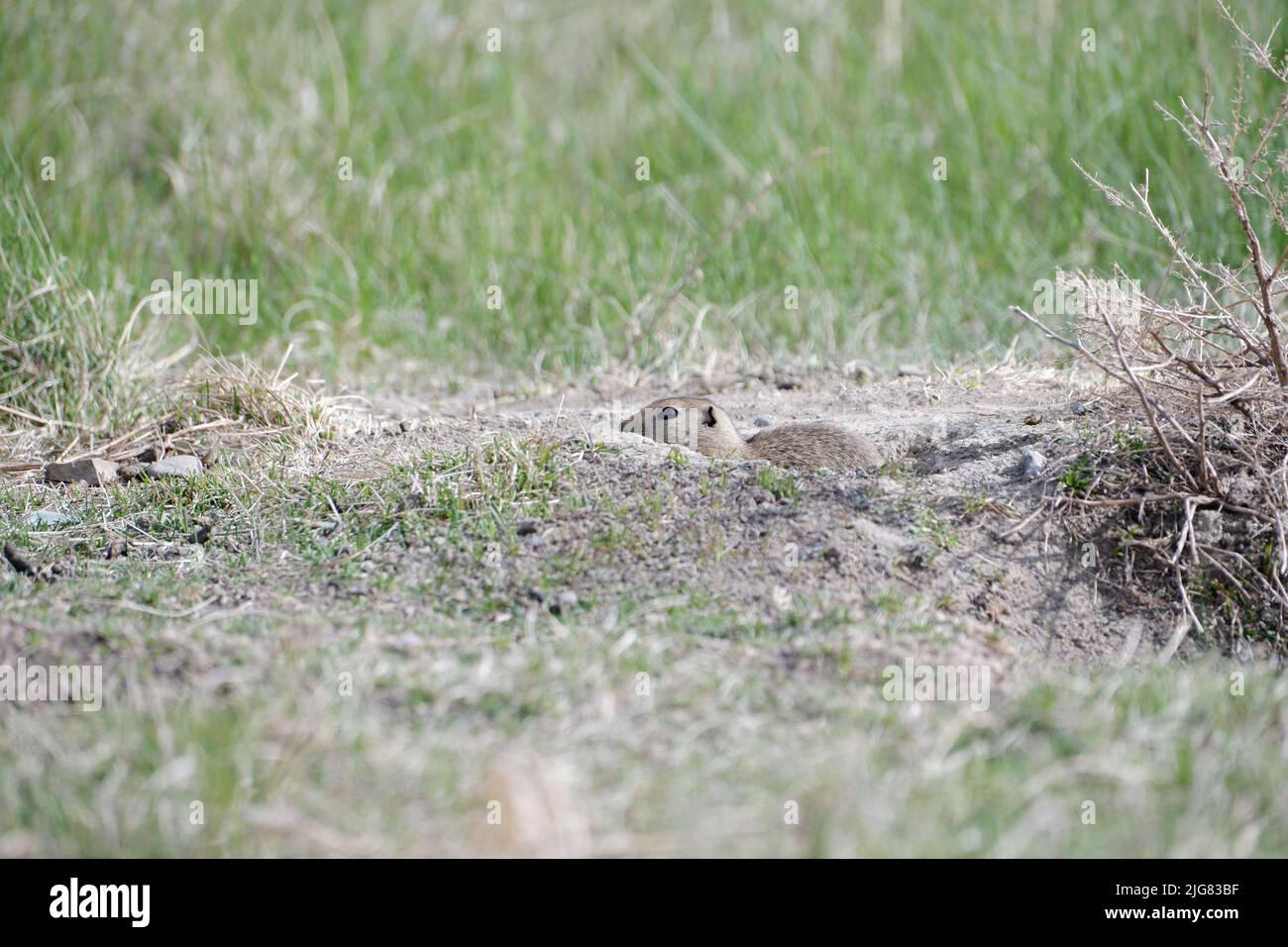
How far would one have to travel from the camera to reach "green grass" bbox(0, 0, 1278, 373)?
630cm

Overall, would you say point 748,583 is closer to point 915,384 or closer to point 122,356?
point 915,384

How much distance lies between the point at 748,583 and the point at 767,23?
583 centimetres

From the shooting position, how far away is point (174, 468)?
4.50m

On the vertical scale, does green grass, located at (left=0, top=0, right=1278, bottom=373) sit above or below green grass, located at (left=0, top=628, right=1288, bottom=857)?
above

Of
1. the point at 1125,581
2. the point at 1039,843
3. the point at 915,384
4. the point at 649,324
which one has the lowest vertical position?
the point at 1039,843

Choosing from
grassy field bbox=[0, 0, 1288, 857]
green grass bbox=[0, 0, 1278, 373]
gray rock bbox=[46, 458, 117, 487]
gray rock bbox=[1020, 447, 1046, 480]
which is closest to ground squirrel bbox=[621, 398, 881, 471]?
grassy field bbox=[0, 0, 1288, 857]

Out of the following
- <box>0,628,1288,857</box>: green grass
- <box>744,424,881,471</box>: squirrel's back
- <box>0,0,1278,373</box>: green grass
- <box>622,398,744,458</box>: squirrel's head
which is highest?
<box>0,0,1278,373</box>: green grass

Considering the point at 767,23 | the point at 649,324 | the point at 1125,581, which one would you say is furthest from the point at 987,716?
the point at 767,23

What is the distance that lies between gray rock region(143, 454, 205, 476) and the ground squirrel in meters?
1.58

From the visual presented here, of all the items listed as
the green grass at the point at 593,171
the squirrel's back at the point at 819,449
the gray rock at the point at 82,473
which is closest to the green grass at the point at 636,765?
the squirrel's back at the point at 819,449

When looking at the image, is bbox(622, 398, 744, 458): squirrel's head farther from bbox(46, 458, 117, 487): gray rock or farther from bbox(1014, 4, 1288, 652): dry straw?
bbox(46, 458, 117, 487): gray rock

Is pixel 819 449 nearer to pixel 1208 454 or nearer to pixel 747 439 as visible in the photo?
pixel 747 439

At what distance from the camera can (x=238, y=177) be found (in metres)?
6.75

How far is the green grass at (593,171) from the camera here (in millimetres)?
6301
